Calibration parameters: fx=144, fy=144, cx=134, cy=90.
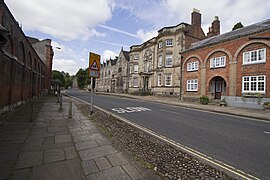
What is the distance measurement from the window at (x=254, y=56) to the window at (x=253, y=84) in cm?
171

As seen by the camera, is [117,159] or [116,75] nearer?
[117,159]

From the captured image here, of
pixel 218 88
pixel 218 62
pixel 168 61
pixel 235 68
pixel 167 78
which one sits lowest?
pixel 218 88

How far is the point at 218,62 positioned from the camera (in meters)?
19.1

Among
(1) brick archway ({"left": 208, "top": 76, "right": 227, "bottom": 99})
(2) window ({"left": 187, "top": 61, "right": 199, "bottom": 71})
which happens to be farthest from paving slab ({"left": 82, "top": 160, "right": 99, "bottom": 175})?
(2) window ({"left": 187, "top": 61, "right": 199, "bottom": 71})

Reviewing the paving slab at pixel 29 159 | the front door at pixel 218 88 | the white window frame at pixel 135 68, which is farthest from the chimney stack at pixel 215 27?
the paving slab at pixel 29 159

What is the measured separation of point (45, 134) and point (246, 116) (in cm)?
1326

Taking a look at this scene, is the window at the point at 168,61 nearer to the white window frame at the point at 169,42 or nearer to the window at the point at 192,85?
the white window frame at the point at 169,42

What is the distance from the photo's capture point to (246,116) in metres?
11.1

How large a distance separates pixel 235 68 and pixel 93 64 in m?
16.6

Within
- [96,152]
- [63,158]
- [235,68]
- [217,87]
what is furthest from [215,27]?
[63,158]

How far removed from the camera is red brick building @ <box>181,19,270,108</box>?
48.8ft

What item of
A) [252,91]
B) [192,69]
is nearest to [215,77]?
[192,69]

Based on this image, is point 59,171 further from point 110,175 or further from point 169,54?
point 169,54

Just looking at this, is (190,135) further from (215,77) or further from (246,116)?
(215,77)
